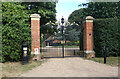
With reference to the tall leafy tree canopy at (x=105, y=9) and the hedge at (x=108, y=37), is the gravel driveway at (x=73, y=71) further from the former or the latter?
the tall leafy tree canopy at (x=105, y=9)

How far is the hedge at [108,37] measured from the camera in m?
8.52

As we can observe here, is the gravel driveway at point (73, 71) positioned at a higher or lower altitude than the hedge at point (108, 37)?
lower

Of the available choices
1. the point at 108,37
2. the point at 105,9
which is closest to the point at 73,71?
the point at 108,37

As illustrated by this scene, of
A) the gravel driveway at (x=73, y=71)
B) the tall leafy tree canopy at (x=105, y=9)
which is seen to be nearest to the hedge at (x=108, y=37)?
the gravel driveway at (x=73, y=71)

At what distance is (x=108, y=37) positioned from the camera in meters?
8.52

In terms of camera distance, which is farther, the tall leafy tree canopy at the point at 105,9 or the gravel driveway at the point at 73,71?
the tall leafy tree canopy at the point at 105,9

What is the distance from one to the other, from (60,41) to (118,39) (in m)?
4.78

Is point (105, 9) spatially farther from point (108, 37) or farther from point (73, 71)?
point (73, 71)

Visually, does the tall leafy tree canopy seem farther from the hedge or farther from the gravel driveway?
the gravel driveway

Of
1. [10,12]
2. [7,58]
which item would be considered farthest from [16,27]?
[7,58]

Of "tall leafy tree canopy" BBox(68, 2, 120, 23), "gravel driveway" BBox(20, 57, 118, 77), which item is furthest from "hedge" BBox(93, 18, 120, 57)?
"tall leafy tree canopy" BBox(68, 2, 120, 23)

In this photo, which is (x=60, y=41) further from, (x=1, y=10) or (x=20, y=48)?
(x=1, y=10)

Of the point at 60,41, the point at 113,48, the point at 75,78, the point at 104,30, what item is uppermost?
the point at 104,30

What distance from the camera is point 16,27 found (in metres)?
7.28
